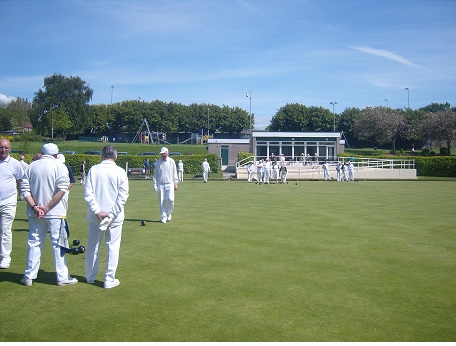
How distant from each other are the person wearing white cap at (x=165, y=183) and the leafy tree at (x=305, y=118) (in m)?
86.8

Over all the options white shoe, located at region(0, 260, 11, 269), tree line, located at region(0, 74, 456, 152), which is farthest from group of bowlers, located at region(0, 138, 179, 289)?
tree line, located at region(0, 74, 456, 152)

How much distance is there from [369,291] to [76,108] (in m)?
93.1

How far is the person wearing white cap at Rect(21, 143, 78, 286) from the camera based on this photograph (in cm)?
637

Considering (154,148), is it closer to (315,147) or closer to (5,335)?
(315,147)

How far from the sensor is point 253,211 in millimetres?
14938

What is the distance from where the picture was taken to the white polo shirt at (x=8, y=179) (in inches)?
283

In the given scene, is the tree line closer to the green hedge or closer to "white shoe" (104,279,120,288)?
the green hedge

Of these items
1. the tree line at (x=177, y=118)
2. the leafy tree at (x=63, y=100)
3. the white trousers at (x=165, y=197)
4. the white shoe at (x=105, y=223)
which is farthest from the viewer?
the leafy tree at (x=63, y=100)

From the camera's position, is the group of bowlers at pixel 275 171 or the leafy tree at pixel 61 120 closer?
the group of bowlers at pixel 275 171

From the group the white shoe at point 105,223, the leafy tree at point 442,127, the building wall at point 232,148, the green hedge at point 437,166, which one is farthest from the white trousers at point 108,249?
the leafy tree at point 442,127

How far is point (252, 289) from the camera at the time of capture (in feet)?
20.4

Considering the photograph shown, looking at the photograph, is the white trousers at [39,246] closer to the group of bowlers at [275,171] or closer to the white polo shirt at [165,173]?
the white polo shirt at [165,173]

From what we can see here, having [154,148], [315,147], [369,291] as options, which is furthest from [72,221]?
[154,148]

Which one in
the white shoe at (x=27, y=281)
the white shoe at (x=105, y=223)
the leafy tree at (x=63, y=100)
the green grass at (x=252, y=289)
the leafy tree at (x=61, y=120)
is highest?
the leafy tree at (x=63, y=100)
